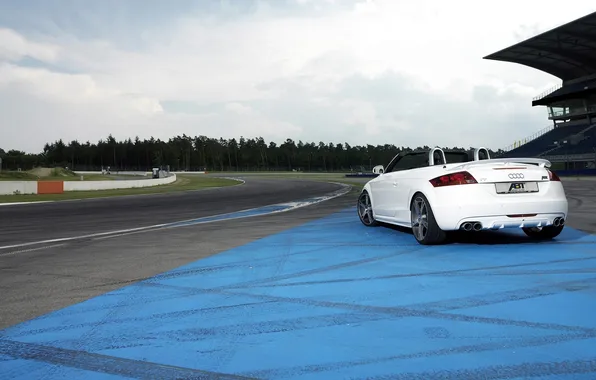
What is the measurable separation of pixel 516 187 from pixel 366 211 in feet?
11.6

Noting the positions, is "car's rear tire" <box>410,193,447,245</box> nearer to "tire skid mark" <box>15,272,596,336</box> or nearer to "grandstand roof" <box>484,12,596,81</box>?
"tire skid mark" <box>15,272,596,336</box>

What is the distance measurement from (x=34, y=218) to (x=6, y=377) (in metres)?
11.9

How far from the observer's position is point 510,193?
6.45 m

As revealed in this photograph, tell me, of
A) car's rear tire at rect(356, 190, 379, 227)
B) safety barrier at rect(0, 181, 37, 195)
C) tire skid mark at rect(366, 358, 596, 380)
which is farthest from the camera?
safety barrier at rect(0, 181, 37, 195)

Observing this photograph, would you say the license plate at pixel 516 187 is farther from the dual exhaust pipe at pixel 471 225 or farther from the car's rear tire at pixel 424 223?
the car's rear tire at pixel 424 223

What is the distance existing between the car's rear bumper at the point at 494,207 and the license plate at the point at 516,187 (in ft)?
0.18

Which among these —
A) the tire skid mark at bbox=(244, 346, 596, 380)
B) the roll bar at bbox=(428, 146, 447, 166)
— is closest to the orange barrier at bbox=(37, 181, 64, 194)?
the roll bar at bbox=(428, 146, 447, 166)

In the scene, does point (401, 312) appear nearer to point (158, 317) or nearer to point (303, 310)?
point (303, 310)

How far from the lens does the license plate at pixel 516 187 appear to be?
21.1 ft

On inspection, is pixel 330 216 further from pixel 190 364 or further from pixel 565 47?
pixel 565 47

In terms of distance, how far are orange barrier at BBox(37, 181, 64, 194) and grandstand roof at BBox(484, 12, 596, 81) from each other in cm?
4694

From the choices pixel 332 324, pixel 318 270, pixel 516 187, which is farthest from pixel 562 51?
pixel 332 324

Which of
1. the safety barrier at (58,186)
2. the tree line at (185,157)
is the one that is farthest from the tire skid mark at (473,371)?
the tree line at (185,157)

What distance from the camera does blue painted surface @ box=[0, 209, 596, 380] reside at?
108 inches
